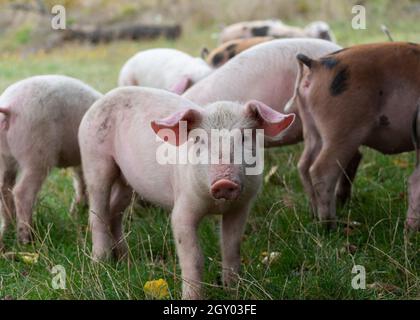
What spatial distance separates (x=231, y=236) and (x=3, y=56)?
42.0 ft

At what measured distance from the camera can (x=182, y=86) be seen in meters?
5.34

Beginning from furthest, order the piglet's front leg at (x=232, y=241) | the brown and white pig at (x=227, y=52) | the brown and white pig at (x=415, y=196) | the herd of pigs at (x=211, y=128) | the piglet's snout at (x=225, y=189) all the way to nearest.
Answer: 1. the brown and white pig at (x=227, y=52)
2. the brown and white pig at (x=415, y=196)
3. the piglet's front leg at (x=232, y=241)
4. the herd of pigs at (x=211, y=128)
5. the piglet's snout at (x=225, y=189)

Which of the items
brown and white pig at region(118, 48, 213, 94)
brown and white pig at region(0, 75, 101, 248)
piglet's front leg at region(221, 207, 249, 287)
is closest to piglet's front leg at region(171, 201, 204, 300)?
piglet's front leg at region(221, 207, 249, 287)

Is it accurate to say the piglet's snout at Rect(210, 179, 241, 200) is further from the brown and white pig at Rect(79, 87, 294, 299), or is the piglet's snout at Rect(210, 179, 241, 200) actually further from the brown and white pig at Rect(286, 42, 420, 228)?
the brown and white pig at Rect(286, 42, 420, 228)

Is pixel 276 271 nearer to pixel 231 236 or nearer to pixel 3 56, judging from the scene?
pixel 231 236

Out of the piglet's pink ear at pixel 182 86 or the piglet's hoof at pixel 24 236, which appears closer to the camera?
the piglet's hoof at pixel 24 236

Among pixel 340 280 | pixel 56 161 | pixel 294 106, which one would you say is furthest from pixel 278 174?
pixel 340 280

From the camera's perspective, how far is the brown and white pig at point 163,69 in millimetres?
5883

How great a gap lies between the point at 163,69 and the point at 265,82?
5.88ft

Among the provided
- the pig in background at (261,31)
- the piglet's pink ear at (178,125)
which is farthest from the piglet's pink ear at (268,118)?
the pig in background at (261,31)

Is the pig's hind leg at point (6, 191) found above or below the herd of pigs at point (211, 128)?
below

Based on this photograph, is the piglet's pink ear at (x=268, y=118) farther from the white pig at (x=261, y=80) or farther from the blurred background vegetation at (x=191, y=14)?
the blurred background vegetation at (x=191, y=14)

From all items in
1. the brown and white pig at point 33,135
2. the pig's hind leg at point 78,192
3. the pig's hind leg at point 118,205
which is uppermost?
the brown and white pig at point 33,135

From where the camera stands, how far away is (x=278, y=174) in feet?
17.5
